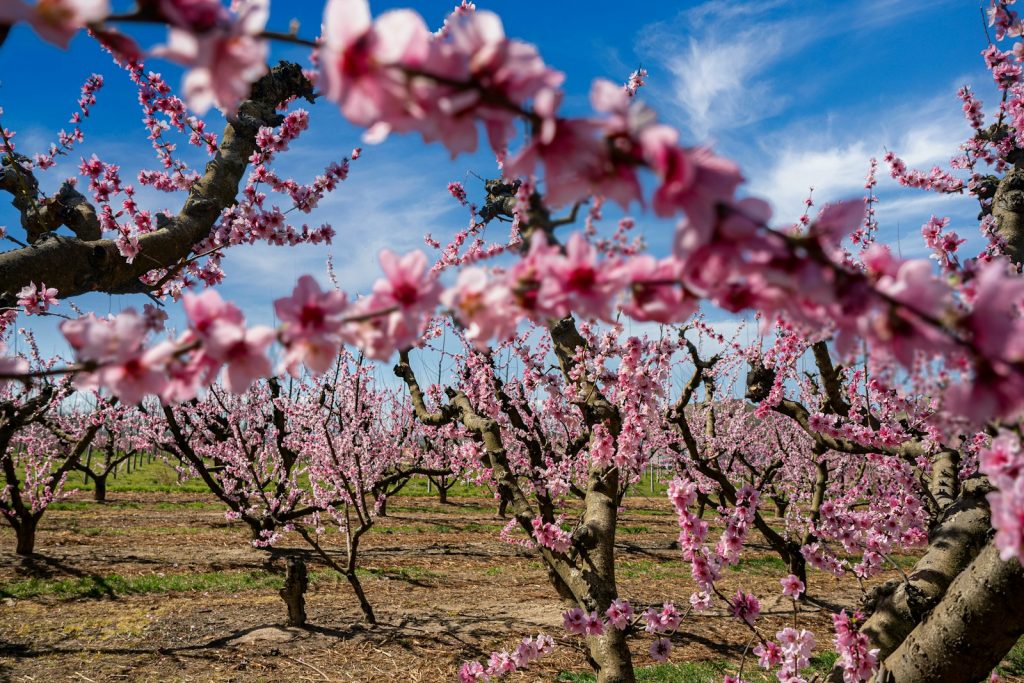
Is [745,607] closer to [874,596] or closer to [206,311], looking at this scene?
[874,596]

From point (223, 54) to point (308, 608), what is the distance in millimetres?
8590

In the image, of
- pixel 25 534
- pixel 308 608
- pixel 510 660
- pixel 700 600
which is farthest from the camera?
pixel 25 534

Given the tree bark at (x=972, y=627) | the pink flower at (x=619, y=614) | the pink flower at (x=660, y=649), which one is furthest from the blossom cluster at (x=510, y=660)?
the tree bark at (x=972, y=627)

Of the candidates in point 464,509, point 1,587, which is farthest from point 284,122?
point 464,509

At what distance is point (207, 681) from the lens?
17.4ft

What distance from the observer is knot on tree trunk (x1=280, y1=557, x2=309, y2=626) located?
264 inches

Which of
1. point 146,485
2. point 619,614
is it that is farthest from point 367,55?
point 146,485

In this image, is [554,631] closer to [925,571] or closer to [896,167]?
[925,571]

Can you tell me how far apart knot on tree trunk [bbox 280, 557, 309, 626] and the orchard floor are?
22 centimetres

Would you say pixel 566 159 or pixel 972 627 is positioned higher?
pixel 566 159

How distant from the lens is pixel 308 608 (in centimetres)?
795

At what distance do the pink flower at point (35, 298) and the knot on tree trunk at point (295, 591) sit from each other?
433 cm

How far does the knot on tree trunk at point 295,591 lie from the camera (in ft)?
22.0

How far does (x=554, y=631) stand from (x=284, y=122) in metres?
6.34
